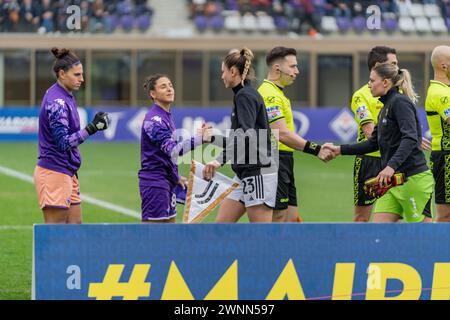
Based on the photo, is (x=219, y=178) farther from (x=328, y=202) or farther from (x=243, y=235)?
(x=328, y=202)

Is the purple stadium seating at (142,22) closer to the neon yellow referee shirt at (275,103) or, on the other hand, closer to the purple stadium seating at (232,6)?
the purple stadium seating at (232,6)

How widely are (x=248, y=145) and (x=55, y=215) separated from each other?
1744 millimetres

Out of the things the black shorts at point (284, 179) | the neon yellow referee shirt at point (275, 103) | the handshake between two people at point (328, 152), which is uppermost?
the neon yellow referee shirt at point (275, 103)

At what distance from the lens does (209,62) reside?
109 feet

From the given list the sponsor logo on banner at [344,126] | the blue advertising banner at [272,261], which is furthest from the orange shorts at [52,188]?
the sponsor logo on banner at [344,126]

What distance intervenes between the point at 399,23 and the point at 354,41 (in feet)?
5.43

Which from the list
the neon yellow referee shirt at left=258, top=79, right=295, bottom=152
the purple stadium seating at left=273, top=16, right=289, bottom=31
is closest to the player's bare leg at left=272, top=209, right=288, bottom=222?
the neon yellow referee shirt at left=258, top=79, right=295, bottom=152

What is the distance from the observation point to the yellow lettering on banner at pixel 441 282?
22.7 ft

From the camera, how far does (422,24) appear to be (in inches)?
1289

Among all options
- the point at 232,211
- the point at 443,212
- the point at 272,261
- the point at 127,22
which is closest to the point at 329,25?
the point at 127,22

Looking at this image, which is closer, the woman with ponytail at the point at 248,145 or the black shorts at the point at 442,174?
the woman with ponytail at the point at 248,145

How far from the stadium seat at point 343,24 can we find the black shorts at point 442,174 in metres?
23.9

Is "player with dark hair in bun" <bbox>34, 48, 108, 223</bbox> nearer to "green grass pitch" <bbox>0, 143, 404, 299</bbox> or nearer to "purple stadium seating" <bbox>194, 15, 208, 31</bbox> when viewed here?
"green grass pitch" <bbox>0, 143, 404, 299</bbox>
